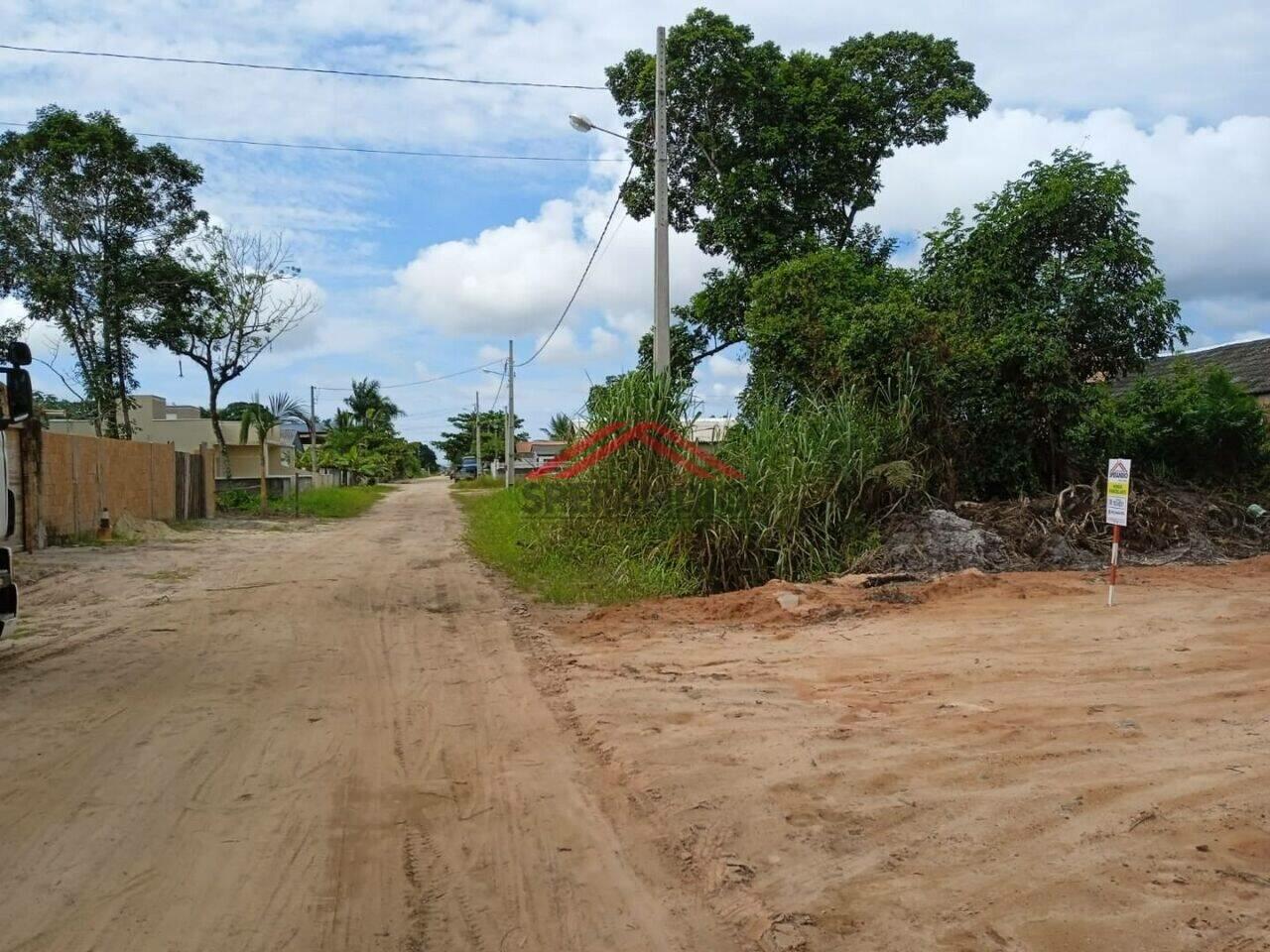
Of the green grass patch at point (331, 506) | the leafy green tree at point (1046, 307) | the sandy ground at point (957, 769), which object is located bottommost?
the green grass patch at point (331, 506)

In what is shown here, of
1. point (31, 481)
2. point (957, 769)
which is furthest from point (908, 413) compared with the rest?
point (31, 481)

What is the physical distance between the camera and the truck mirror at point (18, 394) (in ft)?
23.4

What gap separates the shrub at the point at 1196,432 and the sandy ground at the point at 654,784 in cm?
783

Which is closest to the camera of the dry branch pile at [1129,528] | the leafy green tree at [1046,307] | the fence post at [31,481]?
the fence post at [31,481]

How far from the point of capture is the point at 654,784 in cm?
495

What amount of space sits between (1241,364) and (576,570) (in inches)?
768

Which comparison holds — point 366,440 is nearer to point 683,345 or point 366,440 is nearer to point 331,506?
point 331,506

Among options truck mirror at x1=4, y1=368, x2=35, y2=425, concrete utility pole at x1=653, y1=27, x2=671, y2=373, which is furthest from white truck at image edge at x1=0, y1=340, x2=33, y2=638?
concrete utility pole at x1=653, y1=27, x2=671, y2=373

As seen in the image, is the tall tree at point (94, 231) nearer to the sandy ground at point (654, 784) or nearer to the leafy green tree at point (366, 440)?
the sandy ground at point (654, 784)

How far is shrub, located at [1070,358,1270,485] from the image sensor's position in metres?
16.1

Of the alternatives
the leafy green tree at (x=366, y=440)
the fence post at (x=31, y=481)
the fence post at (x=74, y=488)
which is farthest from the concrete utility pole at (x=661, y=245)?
the leafy green tree at (x=366, y=440)

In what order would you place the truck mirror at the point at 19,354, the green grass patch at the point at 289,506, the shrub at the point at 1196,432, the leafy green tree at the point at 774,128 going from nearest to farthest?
the truck mirror at the point at 19,354 → the shrub at the point at 1196,432 → the leafy green tree at the point at 774,128 → the green grass patch at the point at 289,506

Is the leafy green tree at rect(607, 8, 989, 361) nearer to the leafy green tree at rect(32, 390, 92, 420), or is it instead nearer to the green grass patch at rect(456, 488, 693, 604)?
the green grass patch at rect(456, 488, 693, 604)

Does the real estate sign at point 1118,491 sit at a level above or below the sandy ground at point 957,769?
above
